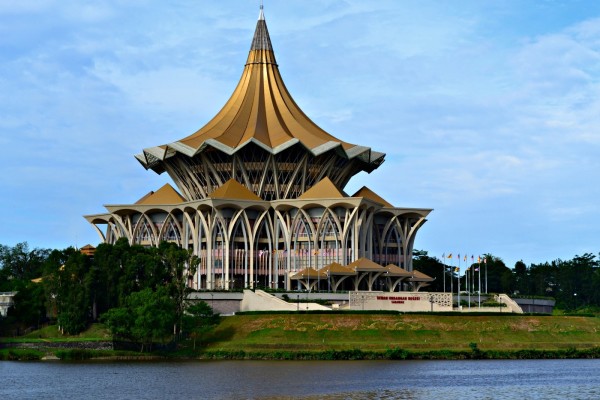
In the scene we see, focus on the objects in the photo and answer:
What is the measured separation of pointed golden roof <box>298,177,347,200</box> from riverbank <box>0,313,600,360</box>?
28271 millimetres

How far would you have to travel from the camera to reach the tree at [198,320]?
84125 mm

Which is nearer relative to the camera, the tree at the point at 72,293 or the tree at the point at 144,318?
the tree at the point at 144,318

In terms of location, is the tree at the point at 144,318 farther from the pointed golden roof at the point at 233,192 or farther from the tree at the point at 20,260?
the tree at the point at 20,260

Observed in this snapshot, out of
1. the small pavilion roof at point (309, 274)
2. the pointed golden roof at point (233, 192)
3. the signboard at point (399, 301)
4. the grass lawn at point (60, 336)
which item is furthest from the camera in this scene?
the pointed golden roof at point (233, 192)

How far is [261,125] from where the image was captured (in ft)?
395

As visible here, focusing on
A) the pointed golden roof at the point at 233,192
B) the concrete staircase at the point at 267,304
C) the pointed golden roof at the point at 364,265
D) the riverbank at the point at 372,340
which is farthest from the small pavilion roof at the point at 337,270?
the riverbank at the point at 372,340

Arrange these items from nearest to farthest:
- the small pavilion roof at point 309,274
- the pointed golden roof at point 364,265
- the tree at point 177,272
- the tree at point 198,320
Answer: the tree at point 177,272 → the tree at point 198,320 → the pointed golden roof at point 364,265 → the small pavilion roof at point 309,274

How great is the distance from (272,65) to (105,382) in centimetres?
7266

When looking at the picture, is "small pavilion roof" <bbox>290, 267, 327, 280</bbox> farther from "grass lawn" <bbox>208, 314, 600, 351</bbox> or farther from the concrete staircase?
"grass lawn" <bbox>208, 314, 600, 351</bbox>

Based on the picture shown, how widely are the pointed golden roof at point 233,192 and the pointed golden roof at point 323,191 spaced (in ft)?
17.0

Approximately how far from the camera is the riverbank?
76625 millimetres

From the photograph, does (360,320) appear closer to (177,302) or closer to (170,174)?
(177,302)

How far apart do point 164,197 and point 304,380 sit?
63.7m

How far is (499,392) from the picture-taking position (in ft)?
173
